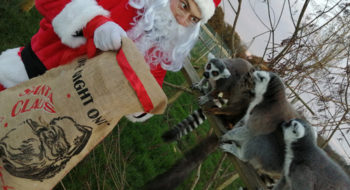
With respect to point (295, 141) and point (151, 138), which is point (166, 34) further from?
point (151, 138)

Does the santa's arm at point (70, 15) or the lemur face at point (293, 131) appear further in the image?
the lemur face at point (293, 131)

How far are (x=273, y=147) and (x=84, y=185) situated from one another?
181 centimetres

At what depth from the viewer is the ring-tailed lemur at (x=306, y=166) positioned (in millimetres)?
1370

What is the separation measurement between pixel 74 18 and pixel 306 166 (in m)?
1.62

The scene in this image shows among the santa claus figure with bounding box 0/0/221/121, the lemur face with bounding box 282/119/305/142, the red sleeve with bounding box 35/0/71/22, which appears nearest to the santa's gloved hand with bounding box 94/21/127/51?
the santa claus figure with bounding box 0/0/221/121

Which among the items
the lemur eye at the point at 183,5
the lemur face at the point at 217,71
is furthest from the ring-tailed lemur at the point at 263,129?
the lemur eye at the point at 183,5

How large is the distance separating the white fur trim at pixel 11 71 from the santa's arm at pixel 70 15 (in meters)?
0.34

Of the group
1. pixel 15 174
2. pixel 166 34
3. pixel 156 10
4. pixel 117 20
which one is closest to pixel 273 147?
pixel 166 34

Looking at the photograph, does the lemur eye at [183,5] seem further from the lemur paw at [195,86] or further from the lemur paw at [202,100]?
the lemur paw at [202,100]

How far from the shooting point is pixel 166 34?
4.91 feet

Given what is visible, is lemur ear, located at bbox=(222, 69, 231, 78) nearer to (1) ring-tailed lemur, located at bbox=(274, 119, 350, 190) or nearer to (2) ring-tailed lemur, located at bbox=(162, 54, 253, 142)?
(2) ring-tailed lemur, located at bbox=(162, 54, 253, 142)

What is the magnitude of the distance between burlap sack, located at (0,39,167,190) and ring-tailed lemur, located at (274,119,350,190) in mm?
1035

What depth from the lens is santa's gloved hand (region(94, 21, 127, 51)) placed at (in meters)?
0.94

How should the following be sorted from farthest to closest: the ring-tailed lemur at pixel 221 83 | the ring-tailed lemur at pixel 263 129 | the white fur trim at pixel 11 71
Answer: the ring-tailed lemur at pixel 221 83 → the ring-tailed lemur at pixel 263 129 → the white fur trim at pixel 11 71
